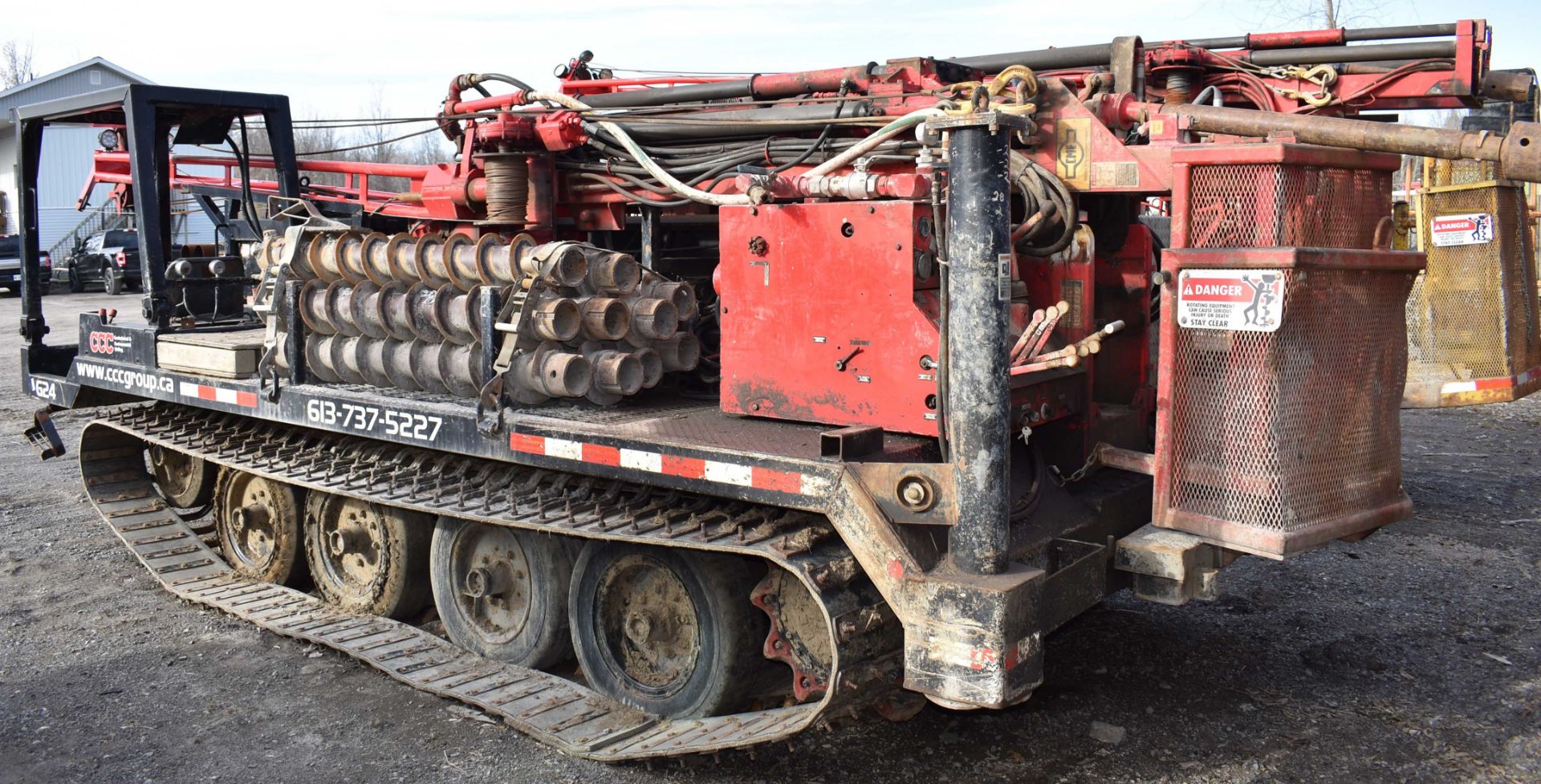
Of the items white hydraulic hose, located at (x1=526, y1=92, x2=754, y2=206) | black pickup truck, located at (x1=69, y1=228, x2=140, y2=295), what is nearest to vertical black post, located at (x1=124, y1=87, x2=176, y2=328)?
white hydraulic hose, located at (x1=526, y1=92, x2=754, y2=206)

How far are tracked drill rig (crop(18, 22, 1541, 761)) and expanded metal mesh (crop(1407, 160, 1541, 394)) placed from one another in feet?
12.3

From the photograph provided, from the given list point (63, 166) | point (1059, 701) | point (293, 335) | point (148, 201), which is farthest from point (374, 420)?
point (63, 166)

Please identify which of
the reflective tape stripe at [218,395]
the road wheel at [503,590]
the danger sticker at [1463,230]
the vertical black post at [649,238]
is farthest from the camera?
the danger sticker at [1463,230]

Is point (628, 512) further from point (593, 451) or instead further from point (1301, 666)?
point (1301, 666)

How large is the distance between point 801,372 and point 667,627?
1.10m

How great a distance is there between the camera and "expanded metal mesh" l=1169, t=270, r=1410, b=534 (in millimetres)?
3920

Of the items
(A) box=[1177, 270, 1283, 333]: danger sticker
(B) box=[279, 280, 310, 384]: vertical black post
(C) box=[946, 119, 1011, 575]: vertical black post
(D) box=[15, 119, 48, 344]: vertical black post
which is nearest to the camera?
(C) box=[946, 119, 1011, 575]: vertical black post

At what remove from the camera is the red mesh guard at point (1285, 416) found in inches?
154

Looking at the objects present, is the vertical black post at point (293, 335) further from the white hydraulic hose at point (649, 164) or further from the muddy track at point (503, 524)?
the white hydraulic hose at point (649, 164)

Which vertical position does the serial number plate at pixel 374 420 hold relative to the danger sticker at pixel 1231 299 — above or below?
below

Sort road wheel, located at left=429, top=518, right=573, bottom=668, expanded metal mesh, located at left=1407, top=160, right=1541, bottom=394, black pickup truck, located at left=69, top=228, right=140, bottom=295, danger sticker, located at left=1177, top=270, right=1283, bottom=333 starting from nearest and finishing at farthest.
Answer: danger sticker, located at left=1177, top=270, right=1283, bottom=333 < road wheel, located at left=429, top=518, right=573, bottom=668 < expanded metal mesh, located at left=1407, top=160, right=1541, bottom=394 < black pickup truck, located at left=69, top=228, right=140, bottom=295

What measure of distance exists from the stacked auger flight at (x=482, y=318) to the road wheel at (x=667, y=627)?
2.30ft

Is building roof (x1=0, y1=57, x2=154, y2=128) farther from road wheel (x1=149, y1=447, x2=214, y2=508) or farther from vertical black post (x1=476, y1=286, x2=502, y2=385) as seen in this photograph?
vertical black post (x1=476, y1=286, x2=502, y2=385)

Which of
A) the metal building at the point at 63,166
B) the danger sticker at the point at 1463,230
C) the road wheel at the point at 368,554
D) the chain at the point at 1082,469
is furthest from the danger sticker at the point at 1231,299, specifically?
the metal building at the point at 63,166
